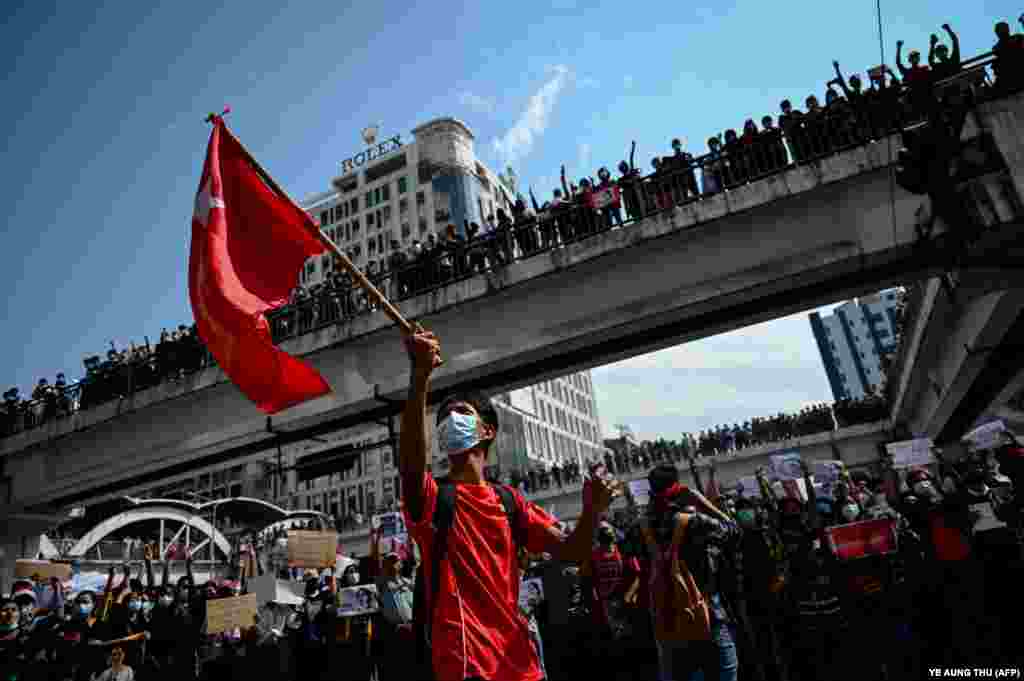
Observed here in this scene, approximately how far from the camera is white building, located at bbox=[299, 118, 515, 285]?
78.1 meters

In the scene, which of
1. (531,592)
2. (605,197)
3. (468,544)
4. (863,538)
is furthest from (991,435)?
(468,544)

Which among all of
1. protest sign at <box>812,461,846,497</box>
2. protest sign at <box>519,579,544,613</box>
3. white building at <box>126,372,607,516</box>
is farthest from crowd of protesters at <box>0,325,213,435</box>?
white building at <box>126,372,607,516</box>

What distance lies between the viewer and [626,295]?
1276cm

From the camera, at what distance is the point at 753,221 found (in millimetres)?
12164

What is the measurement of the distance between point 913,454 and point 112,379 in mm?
18916

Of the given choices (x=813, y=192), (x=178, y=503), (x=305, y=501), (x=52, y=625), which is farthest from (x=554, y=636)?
(x=305, y=501)

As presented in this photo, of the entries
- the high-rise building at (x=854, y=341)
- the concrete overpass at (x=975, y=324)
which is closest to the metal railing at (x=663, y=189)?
the concrete overpass at (x=975, y=324)

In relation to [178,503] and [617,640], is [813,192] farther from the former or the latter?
[178,503]

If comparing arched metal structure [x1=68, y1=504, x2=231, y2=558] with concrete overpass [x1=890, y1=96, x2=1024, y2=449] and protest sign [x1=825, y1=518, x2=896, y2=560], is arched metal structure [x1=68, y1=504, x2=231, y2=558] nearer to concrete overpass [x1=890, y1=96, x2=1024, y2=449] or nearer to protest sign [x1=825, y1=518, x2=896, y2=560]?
protest sign [x1=825, y1=518, x2=896, y2=560]

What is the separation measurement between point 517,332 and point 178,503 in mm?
19199

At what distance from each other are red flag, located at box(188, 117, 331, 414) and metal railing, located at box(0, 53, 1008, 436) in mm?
9175

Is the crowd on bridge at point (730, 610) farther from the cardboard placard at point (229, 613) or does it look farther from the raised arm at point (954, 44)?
the raised arm at point (954, 44)

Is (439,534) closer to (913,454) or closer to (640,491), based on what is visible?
(640,491)

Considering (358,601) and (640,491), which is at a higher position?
(640,491)
